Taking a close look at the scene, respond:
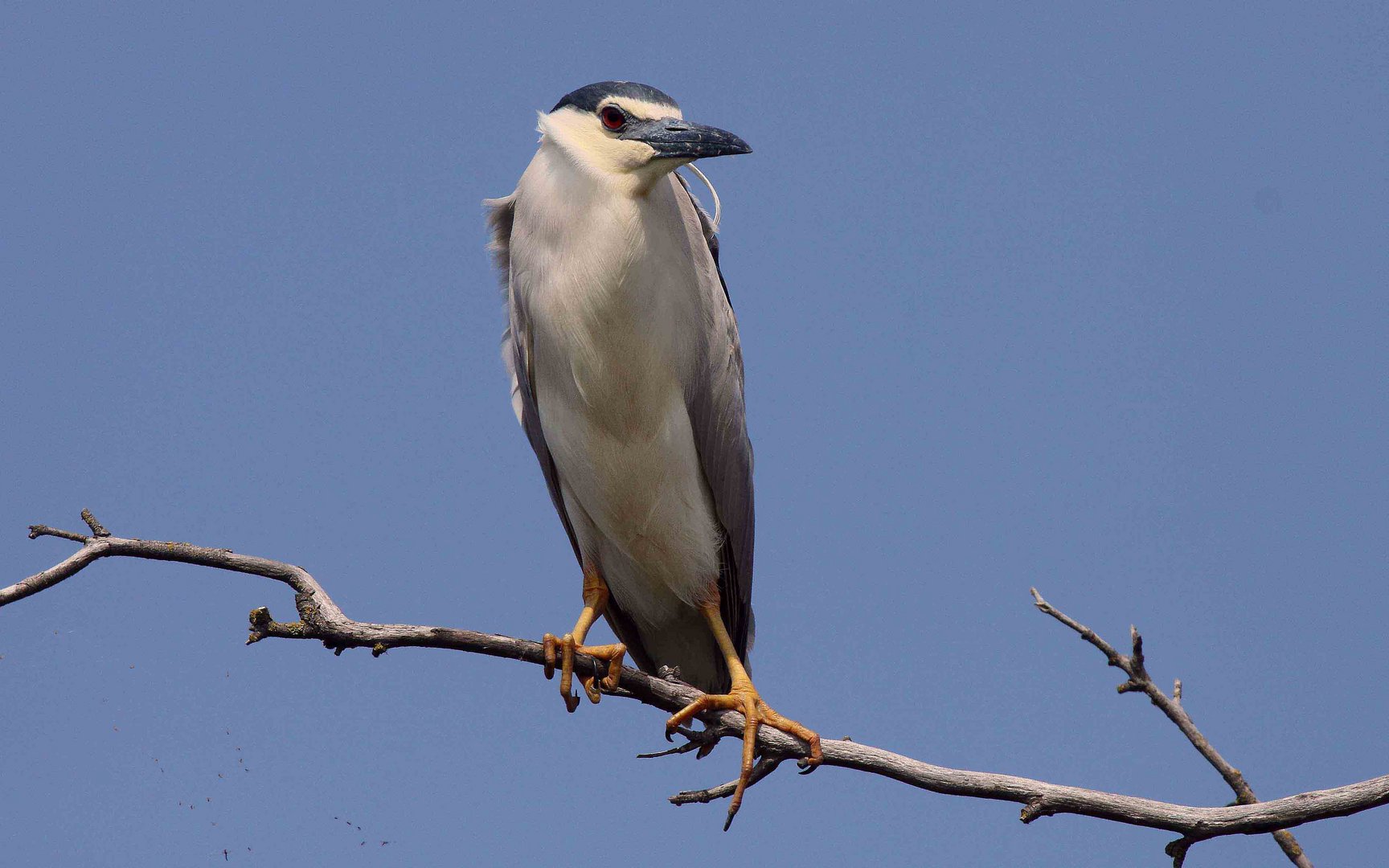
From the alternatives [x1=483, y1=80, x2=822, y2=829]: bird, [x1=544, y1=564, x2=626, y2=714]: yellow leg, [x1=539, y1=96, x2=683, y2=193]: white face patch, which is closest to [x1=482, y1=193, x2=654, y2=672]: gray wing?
[x1=483, y1=80, x2=822, y2=829]: bird

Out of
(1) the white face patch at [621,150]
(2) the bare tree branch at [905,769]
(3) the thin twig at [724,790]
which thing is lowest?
(3) the thin twig at [724,790]

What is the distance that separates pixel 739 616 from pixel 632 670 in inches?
37.4

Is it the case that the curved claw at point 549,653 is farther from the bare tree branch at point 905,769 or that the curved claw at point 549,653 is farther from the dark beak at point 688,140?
the dark beak at point 688,140

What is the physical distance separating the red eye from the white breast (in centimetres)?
19

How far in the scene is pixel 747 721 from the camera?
4.05 metres

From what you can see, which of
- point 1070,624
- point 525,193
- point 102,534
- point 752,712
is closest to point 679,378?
point 525,193

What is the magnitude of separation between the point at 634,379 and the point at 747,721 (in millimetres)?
1188

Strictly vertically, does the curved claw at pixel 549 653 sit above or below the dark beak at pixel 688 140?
below

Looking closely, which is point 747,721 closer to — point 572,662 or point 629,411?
point 572,662

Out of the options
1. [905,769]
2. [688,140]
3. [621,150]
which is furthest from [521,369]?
[905,769]

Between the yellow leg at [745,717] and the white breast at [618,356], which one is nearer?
the yellow leg at [745,717]

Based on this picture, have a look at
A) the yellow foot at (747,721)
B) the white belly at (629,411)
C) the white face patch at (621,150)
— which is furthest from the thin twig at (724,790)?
the white face patch at (621,150)

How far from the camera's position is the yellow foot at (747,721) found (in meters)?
3.76

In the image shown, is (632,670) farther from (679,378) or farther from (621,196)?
(621,196)
